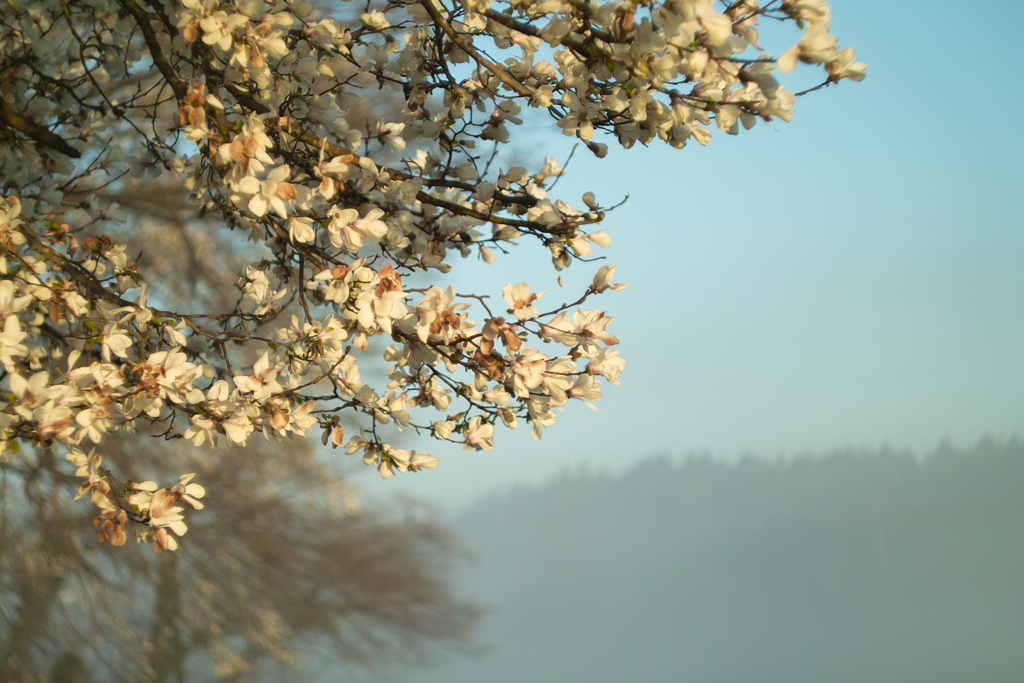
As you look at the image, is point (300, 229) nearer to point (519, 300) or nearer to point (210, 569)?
point (519, 300)

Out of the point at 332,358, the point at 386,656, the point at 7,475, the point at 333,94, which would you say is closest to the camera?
the point at 332,358

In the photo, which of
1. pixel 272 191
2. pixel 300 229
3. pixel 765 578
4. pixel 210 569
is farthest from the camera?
pixel 765 578

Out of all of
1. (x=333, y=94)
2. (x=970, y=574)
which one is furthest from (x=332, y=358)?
(x=970, y=574)

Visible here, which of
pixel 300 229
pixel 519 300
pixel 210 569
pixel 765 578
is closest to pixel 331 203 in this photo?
pixel 300 229

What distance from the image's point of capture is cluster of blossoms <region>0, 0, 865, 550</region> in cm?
136

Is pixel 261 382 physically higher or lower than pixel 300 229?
lower

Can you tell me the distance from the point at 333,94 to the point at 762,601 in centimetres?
2815

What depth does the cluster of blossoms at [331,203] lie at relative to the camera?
136 cm

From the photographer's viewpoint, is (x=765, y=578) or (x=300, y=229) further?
(x=765, y=578)

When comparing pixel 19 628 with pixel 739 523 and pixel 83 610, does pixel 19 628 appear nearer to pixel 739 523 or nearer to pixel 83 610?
pixel 83 610

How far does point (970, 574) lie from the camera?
67.7 ft

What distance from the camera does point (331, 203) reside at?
1699 millimetres

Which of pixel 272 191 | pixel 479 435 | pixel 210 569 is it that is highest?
pixel 210 569

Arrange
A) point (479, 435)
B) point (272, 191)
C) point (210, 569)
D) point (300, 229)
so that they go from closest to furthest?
point (272, 191), point (300, 229), point (479, 435), point (210, 569)
